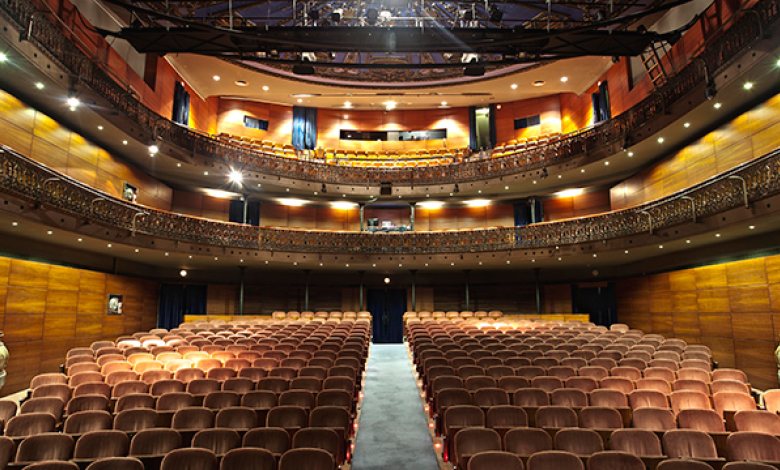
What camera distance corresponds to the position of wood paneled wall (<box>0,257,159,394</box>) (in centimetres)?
985

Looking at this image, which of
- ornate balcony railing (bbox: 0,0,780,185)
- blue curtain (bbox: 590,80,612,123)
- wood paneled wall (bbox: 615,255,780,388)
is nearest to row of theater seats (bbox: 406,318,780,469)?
wood paneled wall (bbox: 615,255,780,388)

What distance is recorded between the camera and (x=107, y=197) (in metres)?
10.7

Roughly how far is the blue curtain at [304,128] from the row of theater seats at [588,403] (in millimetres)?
15040

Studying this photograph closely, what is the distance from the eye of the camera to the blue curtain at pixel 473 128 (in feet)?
71.7

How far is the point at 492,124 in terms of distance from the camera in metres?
21.9

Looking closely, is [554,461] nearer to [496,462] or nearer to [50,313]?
[496,462]

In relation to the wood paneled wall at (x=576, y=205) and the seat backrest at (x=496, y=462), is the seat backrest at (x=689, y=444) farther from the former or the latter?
the wood paneled wall at (x=576, y=205)

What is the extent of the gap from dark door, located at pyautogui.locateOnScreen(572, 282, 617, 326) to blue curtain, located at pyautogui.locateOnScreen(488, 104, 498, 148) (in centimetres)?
770

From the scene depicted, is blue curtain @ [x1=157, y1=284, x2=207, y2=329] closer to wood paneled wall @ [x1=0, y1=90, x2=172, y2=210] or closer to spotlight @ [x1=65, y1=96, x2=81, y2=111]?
wood paneled wall @ [x1=0, y1=90, x2=172, y2=210]

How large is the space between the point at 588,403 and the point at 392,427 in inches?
98.3

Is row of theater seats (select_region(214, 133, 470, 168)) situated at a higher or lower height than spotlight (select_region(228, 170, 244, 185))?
higher

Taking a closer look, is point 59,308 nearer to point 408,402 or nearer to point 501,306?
point 408,402

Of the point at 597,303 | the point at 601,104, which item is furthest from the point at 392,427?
the point at 601,104

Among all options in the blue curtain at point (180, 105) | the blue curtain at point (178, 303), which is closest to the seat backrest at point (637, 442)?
the blue curtain at point (178, 303)
